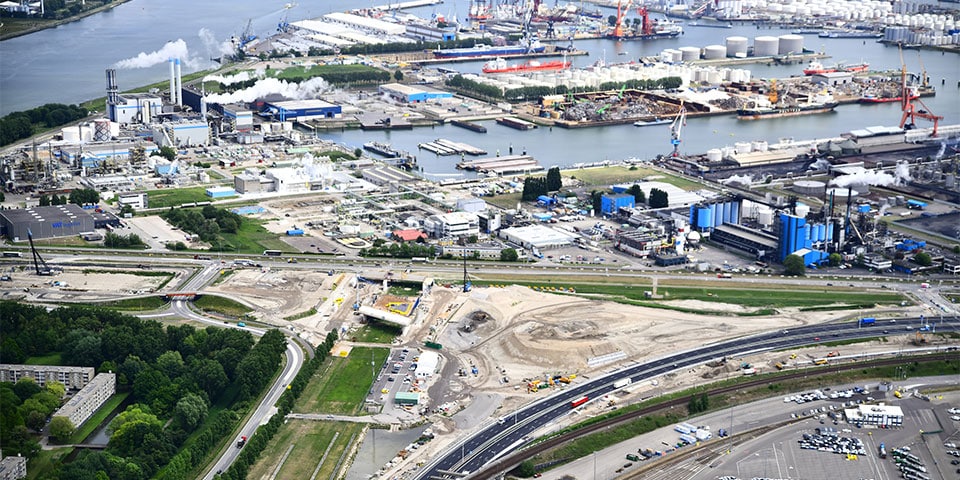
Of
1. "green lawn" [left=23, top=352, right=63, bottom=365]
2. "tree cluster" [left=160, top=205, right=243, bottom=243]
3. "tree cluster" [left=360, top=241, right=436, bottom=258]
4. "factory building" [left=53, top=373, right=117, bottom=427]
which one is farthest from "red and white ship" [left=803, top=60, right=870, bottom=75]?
"factory building" [left=53, top=373, right=117, bottom=427]

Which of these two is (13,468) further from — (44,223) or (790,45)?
(790,45)

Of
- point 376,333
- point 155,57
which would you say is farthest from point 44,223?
point 155,57

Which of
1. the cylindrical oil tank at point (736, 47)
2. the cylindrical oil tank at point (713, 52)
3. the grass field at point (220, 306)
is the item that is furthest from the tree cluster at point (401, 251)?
the cylindrical oil tank at point (736, 47)

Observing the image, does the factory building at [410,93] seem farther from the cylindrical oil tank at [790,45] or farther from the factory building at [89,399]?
the factory building at [89,399]

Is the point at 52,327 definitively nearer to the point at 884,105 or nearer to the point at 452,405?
the point at 452,405

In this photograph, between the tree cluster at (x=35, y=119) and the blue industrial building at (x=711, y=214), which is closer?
the blue industrial building at (x=711, y=214)

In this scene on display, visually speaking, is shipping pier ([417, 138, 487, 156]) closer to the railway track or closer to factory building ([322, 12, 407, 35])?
the railway track
